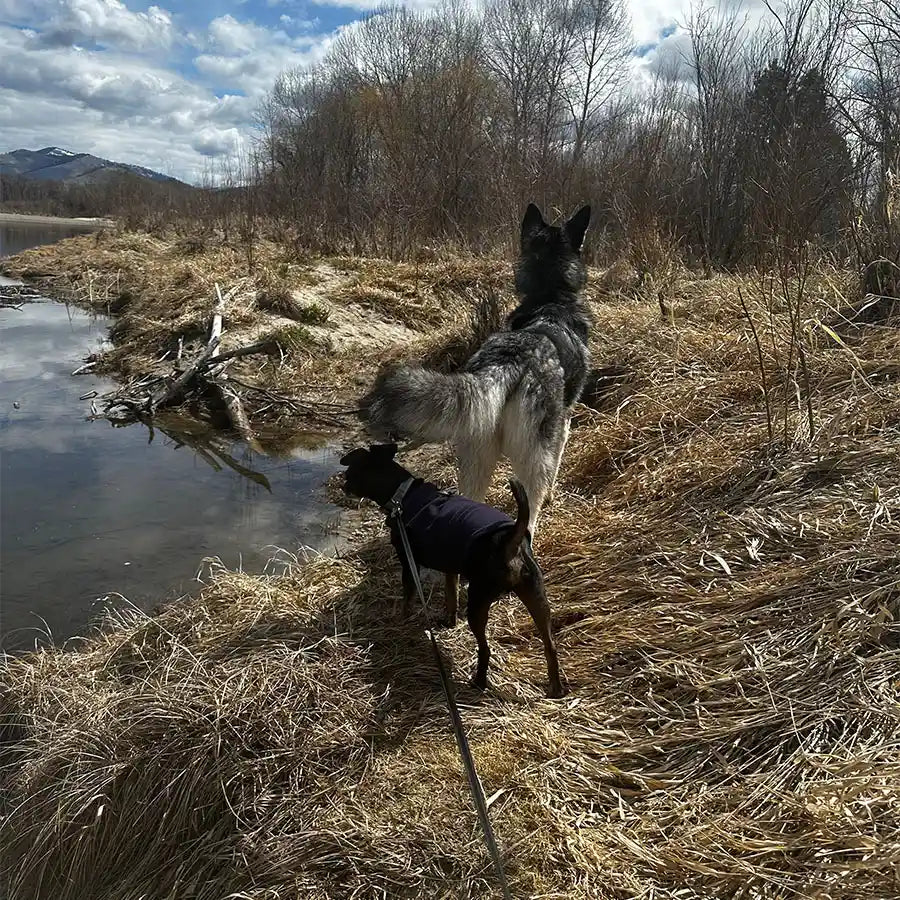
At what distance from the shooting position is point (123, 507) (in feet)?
19.2

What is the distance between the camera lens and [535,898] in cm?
203

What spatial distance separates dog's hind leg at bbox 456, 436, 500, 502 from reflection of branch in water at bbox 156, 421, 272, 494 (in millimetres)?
2942

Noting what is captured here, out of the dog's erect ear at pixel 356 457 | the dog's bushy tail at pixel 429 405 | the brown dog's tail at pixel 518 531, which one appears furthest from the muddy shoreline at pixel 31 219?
the brown dog's tail at pixel 518 531

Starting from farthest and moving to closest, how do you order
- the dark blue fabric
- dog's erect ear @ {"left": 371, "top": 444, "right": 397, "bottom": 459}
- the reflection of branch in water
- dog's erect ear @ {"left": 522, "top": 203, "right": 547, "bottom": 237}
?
the reflection of branch in water < dog's erect ear @ {"left": 522, "top": 203, "right": 547, "bottom": 237} < dog's erect ear @ {"left": 371, "top": 444, "right": 397, "bottom": 459} < the dark blue fabric

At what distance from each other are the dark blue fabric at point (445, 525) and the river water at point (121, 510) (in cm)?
210

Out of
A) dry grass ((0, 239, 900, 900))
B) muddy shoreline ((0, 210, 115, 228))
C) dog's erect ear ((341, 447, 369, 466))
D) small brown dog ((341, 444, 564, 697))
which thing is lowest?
dry grass ((0, 239, 900, 900))

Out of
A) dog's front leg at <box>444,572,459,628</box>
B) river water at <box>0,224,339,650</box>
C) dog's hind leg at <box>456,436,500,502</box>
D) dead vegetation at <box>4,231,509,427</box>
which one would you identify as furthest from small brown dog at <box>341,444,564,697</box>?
dead vegetation at <box>4,231,509,427</box>

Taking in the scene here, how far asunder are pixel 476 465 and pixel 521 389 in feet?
1.73

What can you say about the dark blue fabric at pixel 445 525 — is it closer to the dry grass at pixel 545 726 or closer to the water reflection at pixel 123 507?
the dry grass at pixel 545 726

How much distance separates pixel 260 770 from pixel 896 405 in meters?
4.09

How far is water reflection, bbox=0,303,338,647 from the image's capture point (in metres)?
4.58

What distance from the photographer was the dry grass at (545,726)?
2.15 metres

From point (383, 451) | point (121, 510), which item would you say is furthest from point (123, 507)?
point (383, 451)

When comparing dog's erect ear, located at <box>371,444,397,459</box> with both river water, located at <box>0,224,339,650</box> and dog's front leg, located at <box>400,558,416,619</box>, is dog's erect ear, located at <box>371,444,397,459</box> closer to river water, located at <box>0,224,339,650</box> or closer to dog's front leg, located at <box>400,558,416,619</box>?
dog's front leg, located at <box>400,558,416,619</box>
